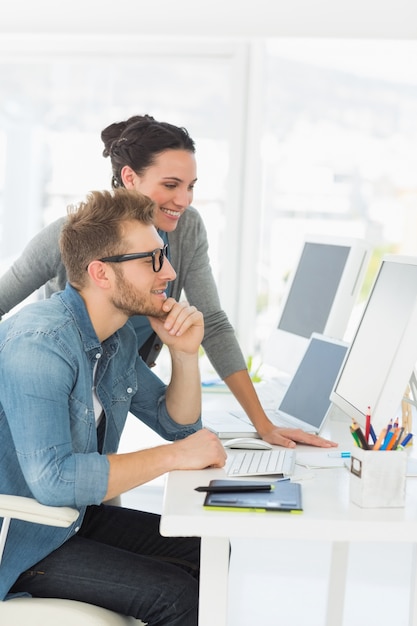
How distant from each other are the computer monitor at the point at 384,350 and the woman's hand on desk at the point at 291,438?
9cm

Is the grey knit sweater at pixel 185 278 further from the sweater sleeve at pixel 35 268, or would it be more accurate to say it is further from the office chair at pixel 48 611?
the office chair at pixel 48 611

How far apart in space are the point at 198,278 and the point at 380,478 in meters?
1.10

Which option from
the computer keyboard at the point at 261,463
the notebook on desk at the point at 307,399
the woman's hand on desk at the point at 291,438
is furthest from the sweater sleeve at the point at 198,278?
the computer keyboard at the point at 261,463

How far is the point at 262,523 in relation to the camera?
144cm

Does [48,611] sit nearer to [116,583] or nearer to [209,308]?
[116,583]

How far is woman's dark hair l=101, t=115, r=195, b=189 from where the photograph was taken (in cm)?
229

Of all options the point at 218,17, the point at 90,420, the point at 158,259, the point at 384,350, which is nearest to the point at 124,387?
the point at 90,420

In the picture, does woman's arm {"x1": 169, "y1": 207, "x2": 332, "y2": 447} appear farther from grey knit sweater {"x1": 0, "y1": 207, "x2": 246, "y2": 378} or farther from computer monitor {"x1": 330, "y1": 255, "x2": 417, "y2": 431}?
computer monitor {"x1": 330, "y1": 255, "x2": 417, "y2": 431}

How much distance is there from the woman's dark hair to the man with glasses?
0.46 metres

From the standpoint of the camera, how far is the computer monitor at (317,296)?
2.72 metres

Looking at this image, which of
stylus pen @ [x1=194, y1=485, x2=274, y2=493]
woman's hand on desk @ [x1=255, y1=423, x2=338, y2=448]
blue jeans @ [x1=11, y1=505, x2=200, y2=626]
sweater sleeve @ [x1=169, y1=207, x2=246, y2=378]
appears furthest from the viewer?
sweater sleeve @ [x1=169, y1=207, x2=246, y2=378]

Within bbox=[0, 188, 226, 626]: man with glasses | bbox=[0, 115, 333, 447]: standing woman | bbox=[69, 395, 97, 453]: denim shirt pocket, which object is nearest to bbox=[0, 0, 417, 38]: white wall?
bbox=[0, 115, 333, 447]: standing woman

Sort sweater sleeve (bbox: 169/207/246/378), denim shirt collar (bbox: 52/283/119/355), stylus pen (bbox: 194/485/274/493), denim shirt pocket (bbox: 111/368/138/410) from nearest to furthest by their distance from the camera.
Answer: stylus pen (bbox: 194/485/274/493), denim shirt collar (bbox: 52/283/119/355), denim shirt pocket (bbox: 111/368/138/410), sweater sleeve (bbox: 169/207/246/378)

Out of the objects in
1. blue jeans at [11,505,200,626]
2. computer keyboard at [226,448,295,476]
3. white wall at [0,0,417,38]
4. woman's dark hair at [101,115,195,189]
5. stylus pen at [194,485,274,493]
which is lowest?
blue jeans at [11,505,200,626]
